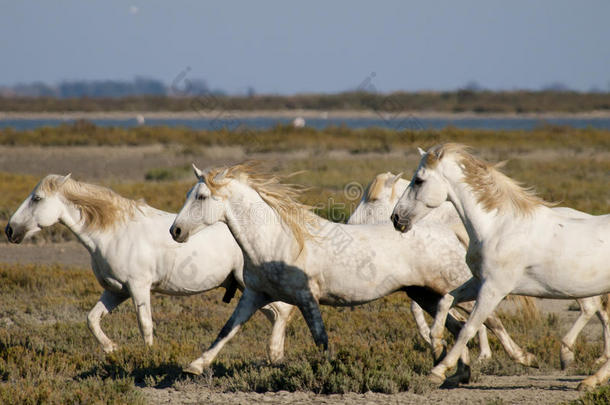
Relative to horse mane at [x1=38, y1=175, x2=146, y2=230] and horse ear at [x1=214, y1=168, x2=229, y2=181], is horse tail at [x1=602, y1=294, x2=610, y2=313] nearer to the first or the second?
horse ear at [x1=214, y1=168, x2=229, y2=181]

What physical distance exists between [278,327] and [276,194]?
1646 millimetres

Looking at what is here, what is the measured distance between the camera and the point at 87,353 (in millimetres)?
7980

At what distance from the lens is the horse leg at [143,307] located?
309 inches

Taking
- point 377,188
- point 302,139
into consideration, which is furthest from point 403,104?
point 377,188

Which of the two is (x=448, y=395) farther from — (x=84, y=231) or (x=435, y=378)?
(x=84, y=231)

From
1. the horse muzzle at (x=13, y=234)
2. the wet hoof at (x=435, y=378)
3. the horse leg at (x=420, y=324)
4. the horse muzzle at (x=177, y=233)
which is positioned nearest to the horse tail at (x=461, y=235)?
the horse leg at (x=420, y=324)

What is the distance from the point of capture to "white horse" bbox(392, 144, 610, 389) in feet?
19.8

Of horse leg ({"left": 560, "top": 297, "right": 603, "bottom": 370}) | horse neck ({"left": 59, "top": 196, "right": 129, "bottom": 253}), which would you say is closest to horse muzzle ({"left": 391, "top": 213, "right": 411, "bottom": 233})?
horse leg ({"left": 560, "top": 297, "right": 603, "bottom": 370})

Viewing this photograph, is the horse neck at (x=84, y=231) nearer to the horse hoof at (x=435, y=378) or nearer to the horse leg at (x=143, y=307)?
the horse leg at (x=143, y=307)

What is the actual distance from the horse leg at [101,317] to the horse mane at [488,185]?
3476 millimetres

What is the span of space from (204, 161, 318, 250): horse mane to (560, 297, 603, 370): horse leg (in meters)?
2.53

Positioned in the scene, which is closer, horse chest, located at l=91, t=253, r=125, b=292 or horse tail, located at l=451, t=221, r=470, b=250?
horse tail, located at l=451, t=221, r=470, b=250

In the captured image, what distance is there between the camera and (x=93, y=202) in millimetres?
8070

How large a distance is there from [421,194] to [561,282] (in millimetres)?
1178
